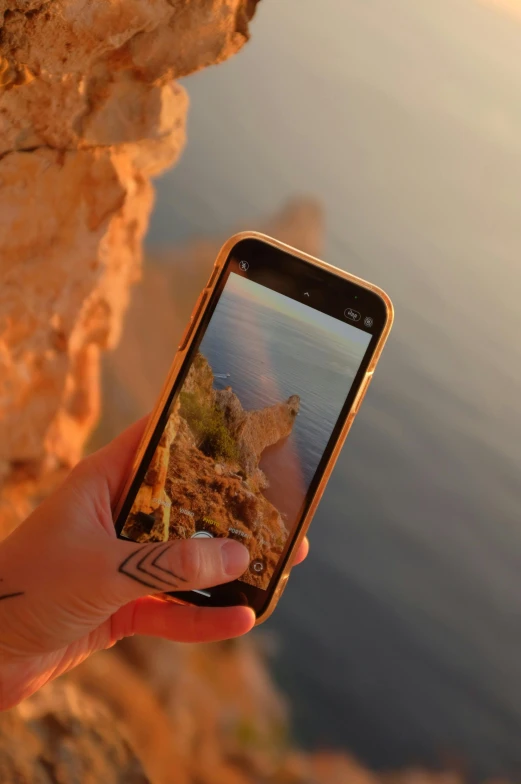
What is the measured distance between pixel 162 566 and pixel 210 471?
0.14 meters

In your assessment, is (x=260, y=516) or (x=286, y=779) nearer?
(x=260, y=516)

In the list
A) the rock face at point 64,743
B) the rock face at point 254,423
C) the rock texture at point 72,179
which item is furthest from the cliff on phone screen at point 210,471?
the rock face at point 64,743

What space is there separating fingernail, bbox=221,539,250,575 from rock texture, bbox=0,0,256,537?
0.56 metres

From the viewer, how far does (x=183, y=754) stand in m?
1.35

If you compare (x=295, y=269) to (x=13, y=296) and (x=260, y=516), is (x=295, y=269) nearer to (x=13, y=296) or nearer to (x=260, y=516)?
(x=260, y=516)

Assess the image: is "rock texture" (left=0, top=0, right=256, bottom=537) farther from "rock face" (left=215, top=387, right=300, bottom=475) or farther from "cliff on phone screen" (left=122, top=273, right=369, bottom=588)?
"rock face" (left=215, top=387, right=300, bottom=475)

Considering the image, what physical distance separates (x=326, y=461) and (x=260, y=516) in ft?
0.36

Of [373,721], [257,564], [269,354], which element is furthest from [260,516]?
[373,721]

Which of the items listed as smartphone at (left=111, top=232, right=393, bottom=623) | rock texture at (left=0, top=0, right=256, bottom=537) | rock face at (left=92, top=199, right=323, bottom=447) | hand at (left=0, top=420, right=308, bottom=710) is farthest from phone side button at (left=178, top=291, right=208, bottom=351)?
rock face at (left=92, top=199, right=323, bottom=447)

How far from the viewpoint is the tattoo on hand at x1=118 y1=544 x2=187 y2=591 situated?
643 mm

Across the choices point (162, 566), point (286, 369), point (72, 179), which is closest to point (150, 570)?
point (162, 566)

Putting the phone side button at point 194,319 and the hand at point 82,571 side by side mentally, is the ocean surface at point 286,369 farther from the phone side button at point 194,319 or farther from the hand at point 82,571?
the hand at point 82,571

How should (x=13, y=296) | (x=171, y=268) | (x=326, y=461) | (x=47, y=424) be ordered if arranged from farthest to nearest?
(x=171, y=268) → (x=47, y=424) → (x=13, y=296) → (x=326, y=461)

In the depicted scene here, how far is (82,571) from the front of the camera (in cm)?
64
